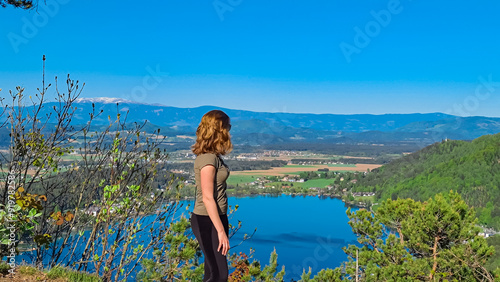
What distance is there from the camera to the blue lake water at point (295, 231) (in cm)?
2448

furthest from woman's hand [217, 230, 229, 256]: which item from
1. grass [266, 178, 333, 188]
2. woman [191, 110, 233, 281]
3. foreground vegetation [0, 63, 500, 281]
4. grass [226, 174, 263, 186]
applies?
grass [266, 178, 333, 188]

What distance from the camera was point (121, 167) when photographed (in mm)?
2771

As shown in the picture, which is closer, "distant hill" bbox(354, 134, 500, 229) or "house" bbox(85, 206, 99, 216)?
"house" bbox(85, 206, 99, 216)

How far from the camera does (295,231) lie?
104 feet

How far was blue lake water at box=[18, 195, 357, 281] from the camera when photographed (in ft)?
80.3

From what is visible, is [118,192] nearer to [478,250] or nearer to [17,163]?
[17,163]

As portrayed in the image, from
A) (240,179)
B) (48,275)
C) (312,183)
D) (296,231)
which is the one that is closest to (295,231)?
(296,231)

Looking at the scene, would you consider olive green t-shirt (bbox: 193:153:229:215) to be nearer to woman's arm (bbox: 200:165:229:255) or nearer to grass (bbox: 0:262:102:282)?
woman's arm (bbox: 200:165:229:255)

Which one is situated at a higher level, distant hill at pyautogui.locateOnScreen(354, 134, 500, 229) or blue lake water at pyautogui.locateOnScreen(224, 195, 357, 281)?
distant hill at pyautogui.locateOnScreen(354, 134, 500, 229)

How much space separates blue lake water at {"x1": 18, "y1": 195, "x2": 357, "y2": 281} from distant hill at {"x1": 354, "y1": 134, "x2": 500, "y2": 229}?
8.90 metres

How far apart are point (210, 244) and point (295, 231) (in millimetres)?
30710

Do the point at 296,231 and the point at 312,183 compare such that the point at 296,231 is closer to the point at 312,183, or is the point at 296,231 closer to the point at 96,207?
the point at 312,183

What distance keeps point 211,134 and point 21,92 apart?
1520mm

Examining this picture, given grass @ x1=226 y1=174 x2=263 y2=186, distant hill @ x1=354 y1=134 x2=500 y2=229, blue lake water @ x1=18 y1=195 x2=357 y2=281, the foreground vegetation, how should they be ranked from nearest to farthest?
the foreground vegetation, blue lake water @ x1=18 y1=195 x2=357 y2=281, distant hill @ x1=354 y1=134 x2=500 y2=229, grass @ x1=226 y1=174 x2=263 y2=186
